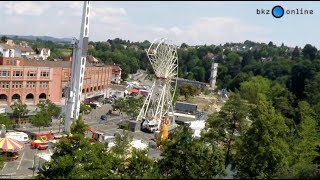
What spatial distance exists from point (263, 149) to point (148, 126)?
31736 millimetres

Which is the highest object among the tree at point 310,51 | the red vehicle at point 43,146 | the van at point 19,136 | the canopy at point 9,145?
the tree at point 310,51

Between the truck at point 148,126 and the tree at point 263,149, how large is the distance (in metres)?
27.8

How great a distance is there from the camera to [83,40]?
49.2 meters

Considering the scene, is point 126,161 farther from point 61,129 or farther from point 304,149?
point 61,129

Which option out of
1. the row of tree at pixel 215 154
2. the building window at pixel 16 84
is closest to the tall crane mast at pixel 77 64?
the row of tree at pixel 215 154

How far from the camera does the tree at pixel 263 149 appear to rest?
29.7 metres

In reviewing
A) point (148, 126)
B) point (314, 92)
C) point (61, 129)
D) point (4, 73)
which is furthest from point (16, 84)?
point (314, 92)

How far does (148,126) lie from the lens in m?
61.4

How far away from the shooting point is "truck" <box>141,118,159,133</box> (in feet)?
201

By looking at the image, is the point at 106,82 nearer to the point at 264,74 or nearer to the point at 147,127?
the point at 147,127

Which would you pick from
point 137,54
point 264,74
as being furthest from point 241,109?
point 137,54

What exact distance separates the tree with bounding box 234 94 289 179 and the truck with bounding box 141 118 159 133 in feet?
91.3

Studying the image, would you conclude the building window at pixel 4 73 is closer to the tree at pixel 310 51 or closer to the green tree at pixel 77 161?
the green tree at pixel 77 161

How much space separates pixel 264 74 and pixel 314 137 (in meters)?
95.9
